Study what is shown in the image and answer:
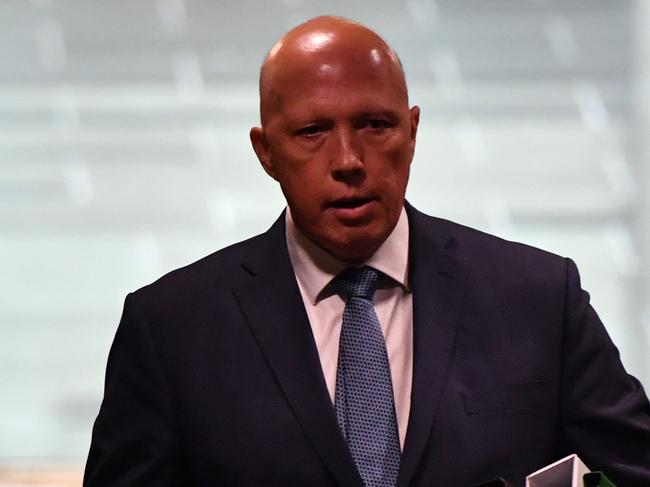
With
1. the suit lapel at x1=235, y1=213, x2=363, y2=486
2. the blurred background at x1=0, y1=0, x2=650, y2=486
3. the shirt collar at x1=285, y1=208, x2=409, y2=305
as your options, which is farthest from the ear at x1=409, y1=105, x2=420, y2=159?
the blurred background at x1=0, y1=0, x2=650, y2=486

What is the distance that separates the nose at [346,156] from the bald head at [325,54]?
3.0 inches

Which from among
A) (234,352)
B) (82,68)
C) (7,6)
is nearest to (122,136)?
(82,68)

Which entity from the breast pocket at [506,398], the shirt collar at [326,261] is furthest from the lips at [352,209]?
the breast pocket at [506,398]

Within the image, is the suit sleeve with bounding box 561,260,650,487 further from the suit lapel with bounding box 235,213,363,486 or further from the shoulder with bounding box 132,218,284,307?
the shoulder with bounding box 132,218,284,307

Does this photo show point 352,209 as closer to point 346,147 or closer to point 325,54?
point 346,147

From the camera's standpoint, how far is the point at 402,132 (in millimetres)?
1643

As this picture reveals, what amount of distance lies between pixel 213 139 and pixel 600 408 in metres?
1.85

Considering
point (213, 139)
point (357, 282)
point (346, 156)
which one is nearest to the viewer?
point (346, 156)

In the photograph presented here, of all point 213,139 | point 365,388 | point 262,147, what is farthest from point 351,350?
point 213,139

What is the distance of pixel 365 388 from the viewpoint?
5.32ft

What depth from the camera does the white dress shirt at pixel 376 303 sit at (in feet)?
5.45

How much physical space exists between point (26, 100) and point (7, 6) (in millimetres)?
220

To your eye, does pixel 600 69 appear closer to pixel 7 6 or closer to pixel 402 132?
pixel 7 6

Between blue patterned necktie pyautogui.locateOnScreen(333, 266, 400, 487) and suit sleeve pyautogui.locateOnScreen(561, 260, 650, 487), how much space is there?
213 millimetres
